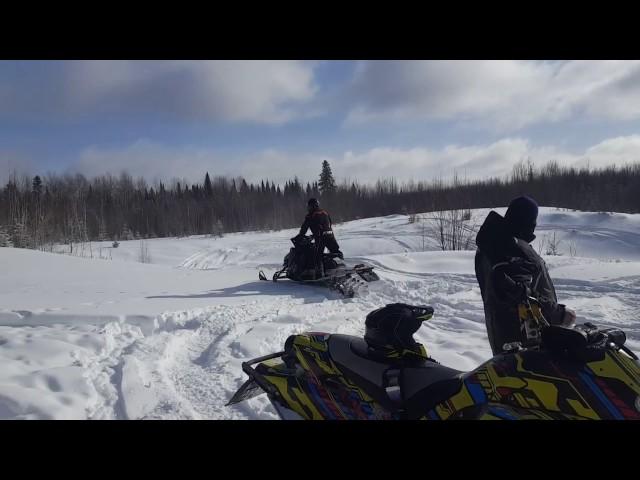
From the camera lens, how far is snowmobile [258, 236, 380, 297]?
7.45 metres

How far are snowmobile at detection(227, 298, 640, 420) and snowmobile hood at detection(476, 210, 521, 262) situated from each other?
27.2 inches

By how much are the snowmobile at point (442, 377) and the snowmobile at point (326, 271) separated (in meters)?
4.56

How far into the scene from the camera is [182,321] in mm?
5352

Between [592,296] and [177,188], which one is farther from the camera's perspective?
[177,188]

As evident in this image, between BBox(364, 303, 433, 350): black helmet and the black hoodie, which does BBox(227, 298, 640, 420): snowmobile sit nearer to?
BBox(364, 303, 433, 350): black helmet

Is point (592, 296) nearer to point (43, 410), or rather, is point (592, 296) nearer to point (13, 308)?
point (43, 410)

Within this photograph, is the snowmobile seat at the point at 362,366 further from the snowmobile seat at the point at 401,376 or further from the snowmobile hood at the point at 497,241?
the snowmobile hood at the point at 497,241

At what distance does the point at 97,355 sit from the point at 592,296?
273 inches

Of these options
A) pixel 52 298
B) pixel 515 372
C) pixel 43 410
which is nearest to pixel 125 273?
pixel 52 298

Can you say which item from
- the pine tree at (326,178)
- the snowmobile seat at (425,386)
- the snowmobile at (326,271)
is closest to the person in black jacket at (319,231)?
the snowmobile at (326,271)

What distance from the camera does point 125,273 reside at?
8672mm

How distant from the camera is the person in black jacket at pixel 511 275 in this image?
2.54m

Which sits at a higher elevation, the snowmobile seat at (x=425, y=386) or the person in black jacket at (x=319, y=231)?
the person in black jacket at (x=319, y=231)

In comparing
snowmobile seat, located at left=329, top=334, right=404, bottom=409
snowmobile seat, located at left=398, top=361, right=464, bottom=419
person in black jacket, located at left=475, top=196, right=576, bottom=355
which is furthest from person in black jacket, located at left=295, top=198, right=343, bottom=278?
snowmobile seat, located at left=398, top=361, right=464, bottom=419
